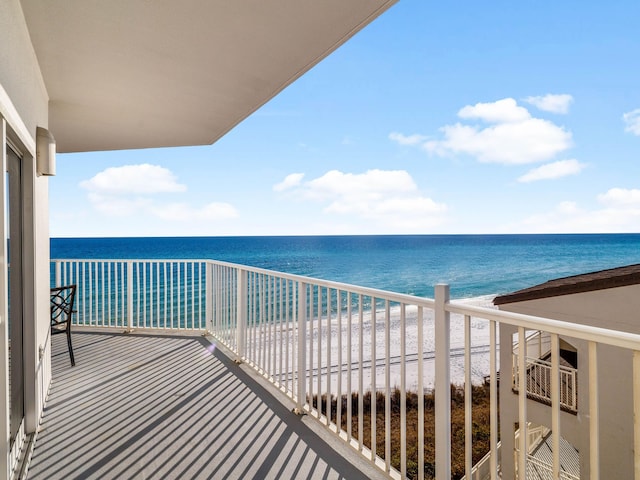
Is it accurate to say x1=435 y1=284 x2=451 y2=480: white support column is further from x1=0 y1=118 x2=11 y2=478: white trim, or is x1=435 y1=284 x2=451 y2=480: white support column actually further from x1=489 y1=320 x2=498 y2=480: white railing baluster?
x1=0 y1=118 x2=11 y2=478: white trim

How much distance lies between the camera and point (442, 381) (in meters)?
1.59

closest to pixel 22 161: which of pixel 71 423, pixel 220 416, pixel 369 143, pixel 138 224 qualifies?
pixel 71 423

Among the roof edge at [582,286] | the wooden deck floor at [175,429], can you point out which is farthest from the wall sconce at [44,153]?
the roof edge at [582,286]

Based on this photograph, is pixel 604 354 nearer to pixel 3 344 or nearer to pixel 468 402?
pixel 468 402

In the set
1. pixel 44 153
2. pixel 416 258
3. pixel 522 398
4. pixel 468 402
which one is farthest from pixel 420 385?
pixel 416 258

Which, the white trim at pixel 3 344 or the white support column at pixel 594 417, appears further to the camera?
the white trim at pixel 3 344

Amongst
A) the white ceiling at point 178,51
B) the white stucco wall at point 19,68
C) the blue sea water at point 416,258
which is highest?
the white ceiling at point 178,51

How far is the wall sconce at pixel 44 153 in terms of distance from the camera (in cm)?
269

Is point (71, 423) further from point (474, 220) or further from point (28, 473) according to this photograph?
point (474, 220)

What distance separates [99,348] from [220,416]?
2437 millimetres

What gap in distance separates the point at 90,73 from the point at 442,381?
9.84 feet

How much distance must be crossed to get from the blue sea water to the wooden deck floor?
829 inches

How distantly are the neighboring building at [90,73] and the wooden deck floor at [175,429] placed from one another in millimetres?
226

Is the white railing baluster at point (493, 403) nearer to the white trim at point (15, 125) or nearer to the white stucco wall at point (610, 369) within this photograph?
the white trim at point (15, 125)
